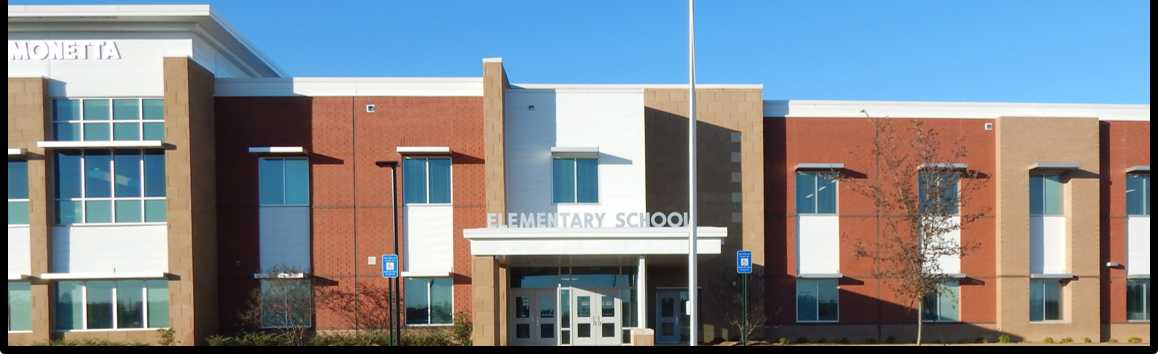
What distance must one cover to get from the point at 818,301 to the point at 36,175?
2357 centimetres

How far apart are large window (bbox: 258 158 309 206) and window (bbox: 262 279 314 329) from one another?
7.98ft

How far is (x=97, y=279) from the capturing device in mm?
23000

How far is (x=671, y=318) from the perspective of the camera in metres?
25.6

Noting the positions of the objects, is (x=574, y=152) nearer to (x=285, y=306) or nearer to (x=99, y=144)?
(x=285, y=306)

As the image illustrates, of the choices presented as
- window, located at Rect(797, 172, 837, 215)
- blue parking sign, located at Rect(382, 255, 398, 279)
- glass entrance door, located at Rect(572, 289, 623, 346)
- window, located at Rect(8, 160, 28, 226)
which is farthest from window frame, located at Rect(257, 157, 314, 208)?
window, located at Rect(797, 172, 837, 215)

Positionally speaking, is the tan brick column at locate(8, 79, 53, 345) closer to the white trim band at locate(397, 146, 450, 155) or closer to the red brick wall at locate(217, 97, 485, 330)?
the red brick wall at locate(217, 97, 485, 330)

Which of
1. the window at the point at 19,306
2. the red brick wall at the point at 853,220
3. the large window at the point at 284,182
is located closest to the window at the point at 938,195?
the red brick wall at the point at 853,220

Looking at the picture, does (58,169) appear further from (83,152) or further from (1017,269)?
(1017,269)

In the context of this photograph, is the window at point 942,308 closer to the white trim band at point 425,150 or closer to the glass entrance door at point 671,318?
the glass entrance door at point 671,318

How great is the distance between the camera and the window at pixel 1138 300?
88.1 feet

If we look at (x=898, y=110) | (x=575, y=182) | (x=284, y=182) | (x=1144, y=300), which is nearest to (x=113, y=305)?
(x=284, y=182)

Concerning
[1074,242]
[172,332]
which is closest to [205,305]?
[172,332]

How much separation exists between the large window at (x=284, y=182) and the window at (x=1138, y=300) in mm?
26867

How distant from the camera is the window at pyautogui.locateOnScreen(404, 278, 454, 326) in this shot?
80.8 feet
